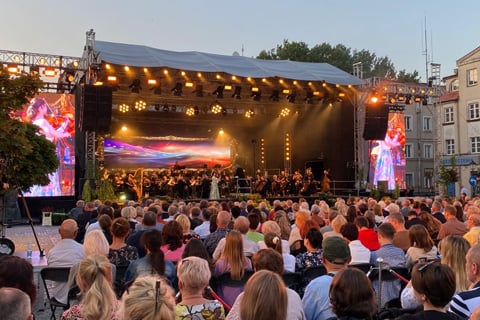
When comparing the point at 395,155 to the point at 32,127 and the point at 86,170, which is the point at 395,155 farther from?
the point at 32,127

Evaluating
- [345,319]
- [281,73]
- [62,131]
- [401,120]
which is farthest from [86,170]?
[345,319]

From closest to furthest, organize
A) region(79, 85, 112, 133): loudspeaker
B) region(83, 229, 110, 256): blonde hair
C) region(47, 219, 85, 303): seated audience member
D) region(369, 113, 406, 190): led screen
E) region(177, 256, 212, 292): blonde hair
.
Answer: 1. region(177, 256, 212, 292): blonde hair
2. region(83, 229, 110, 256): blonde hair
3. region(47, 219, 85, 303): seated audience member
4. region(79, 85, 112, 133): loudspeaker
5. region(369, 113, 406, 190): led screen

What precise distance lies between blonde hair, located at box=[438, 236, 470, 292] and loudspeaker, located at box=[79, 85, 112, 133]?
12889mm

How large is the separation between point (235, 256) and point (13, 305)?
2.17 metres

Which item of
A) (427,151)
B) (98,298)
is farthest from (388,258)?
(427,151)

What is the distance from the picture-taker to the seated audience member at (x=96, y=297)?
7.18 ft

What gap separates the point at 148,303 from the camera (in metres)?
1.72

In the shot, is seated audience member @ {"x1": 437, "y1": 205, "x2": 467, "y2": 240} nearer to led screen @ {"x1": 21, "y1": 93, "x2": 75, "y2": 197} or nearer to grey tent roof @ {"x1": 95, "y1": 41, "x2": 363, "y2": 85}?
grey tent roof @ {"x1": 95, "y1": 41, "x2": 363, "y2": 85}

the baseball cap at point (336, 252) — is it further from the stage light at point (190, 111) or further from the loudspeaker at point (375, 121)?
the stage light at point (190, 111)

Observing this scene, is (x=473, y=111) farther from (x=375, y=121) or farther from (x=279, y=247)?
(x=279, y=247)

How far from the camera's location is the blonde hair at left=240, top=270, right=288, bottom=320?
2.03 metres

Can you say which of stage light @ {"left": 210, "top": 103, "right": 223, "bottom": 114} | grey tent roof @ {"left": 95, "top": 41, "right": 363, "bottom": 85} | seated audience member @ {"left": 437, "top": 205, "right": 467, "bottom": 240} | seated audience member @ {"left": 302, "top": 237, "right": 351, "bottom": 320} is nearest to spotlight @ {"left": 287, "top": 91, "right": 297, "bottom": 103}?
grey tent roof @ {"left": 95, "top": 41, "right": 363, "bottom": 85}

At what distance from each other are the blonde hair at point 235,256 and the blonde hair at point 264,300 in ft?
5.45

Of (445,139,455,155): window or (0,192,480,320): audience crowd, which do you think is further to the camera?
(445,139,455,155): window
